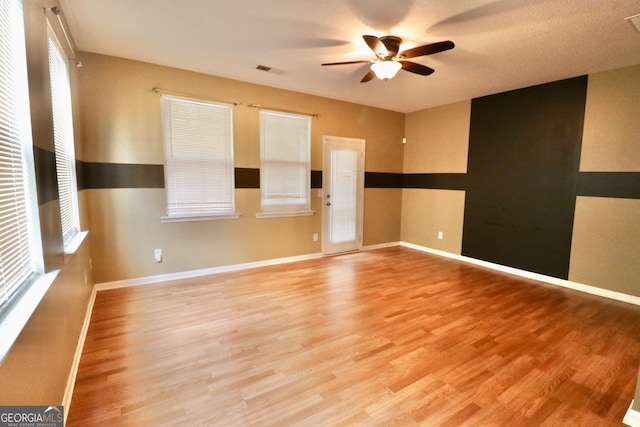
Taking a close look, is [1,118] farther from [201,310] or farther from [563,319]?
[563,319]

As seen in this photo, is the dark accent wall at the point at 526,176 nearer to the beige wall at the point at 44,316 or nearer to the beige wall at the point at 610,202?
the beige wall at the point at 610,202

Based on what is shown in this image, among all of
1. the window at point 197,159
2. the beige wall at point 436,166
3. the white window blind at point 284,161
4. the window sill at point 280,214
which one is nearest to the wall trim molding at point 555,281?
the beige wall at point 436,166

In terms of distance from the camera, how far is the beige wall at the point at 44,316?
3.54 feet

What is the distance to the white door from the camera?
490cm

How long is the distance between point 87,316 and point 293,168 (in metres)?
3.03

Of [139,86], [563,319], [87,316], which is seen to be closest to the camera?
[87,316]

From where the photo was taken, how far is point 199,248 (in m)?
3.86

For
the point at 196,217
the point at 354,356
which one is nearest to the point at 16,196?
the point at 354,356

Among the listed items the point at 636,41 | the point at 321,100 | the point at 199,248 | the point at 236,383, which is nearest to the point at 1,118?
the point at 236,383

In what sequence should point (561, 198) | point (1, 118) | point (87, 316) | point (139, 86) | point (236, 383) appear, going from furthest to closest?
point (561, 198) < point (139, 86) < point (87, 316) < point (236, 383) < point (1, 118)

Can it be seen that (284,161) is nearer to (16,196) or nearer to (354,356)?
(354,356)

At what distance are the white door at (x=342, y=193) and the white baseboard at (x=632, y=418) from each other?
12.4 ft

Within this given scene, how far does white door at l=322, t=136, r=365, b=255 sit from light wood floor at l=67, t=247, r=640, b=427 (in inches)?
59.9

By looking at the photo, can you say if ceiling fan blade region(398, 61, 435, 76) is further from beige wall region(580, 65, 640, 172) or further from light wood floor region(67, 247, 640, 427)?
light wood floor region(67, 247, 640, 427)
